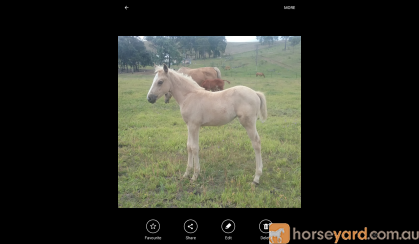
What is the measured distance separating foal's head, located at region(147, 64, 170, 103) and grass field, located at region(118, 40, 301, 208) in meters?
0.95

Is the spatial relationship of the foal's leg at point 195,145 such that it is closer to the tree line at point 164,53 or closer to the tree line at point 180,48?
the tree line at point 180,48

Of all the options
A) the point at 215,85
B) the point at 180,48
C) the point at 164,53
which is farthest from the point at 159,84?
the point at 215,85

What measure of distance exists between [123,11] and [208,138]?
3.85 meters

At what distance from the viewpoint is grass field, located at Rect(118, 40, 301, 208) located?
2899 mm

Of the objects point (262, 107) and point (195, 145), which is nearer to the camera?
point (262, 107)

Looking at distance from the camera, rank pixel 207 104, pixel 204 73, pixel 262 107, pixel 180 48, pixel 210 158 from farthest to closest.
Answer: pixel 204 73
pixel 210 158
pixel 180 48
pixel 262 107
pixel 207 104

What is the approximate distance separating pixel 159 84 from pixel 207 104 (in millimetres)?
949

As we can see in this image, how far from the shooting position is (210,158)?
14.2ft

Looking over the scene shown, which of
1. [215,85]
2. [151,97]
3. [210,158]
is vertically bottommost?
[210,158]

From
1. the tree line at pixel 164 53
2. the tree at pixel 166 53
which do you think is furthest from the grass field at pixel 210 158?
the tree at pixel 166 53

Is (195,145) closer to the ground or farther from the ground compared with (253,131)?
closer to the ground

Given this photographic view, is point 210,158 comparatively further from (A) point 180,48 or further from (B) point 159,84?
(A) point 180,48
